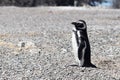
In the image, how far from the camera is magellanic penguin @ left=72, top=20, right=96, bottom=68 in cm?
870

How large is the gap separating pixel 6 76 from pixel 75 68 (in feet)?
4.31

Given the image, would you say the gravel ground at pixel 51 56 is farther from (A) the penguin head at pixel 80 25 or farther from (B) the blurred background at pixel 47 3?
(B) the blurred background at pixel 47 3

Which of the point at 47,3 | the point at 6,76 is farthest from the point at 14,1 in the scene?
the point at 6,76

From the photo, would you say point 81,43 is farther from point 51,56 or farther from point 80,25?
point 51,56

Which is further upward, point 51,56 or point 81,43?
point 81,43

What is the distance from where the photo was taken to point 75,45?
8.83 m

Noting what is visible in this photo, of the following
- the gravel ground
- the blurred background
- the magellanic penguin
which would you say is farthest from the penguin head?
the blurred background

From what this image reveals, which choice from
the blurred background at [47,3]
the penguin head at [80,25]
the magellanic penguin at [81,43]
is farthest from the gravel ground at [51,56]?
the blurred background at [47,3]

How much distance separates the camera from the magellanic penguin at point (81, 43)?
28.5 feet

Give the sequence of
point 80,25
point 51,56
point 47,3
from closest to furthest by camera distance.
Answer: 1. point 80,25
2. point 51,56
3. point 47,3

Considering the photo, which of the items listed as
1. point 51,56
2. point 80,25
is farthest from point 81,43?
point 51,56

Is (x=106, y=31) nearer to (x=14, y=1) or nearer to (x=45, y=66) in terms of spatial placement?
(x=45, y=66)

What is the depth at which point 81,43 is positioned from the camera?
28.8 feet

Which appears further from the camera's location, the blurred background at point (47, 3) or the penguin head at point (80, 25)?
the blurred background at point (47, 3)
